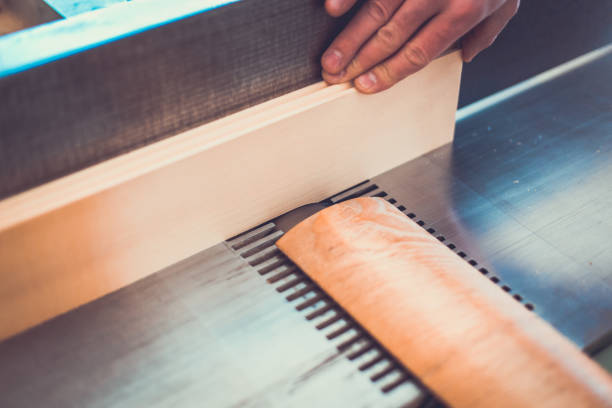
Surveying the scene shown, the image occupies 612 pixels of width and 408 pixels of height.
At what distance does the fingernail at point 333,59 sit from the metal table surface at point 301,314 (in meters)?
0.26

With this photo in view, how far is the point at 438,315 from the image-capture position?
2.88 feet

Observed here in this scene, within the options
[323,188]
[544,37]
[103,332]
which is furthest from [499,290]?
[544,37]

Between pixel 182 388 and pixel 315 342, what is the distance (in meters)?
0.20

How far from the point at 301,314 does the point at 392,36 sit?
482 millimetres

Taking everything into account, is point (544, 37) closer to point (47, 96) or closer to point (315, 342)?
point (315, 342)

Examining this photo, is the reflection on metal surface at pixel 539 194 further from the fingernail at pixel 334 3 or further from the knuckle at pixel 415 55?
the fingernail at pixel 334 3

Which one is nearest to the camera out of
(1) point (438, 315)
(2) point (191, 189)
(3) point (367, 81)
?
(1) point (438, 315)

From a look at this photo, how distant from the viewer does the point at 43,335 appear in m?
0.95

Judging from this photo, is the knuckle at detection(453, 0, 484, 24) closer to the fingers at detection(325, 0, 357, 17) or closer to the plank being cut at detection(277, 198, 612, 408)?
the fingers at detection(325, 0, 357, 17)

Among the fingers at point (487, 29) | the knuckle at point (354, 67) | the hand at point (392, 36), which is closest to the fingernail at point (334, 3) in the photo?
the hand at point (392, 36)

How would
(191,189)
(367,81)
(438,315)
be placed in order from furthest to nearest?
(367,81)
(191,189)
(438,315)

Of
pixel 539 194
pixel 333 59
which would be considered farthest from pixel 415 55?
pixel 539 194

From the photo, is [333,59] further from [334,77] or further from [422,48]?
[422,48]

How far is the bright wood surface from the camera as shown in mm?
895
